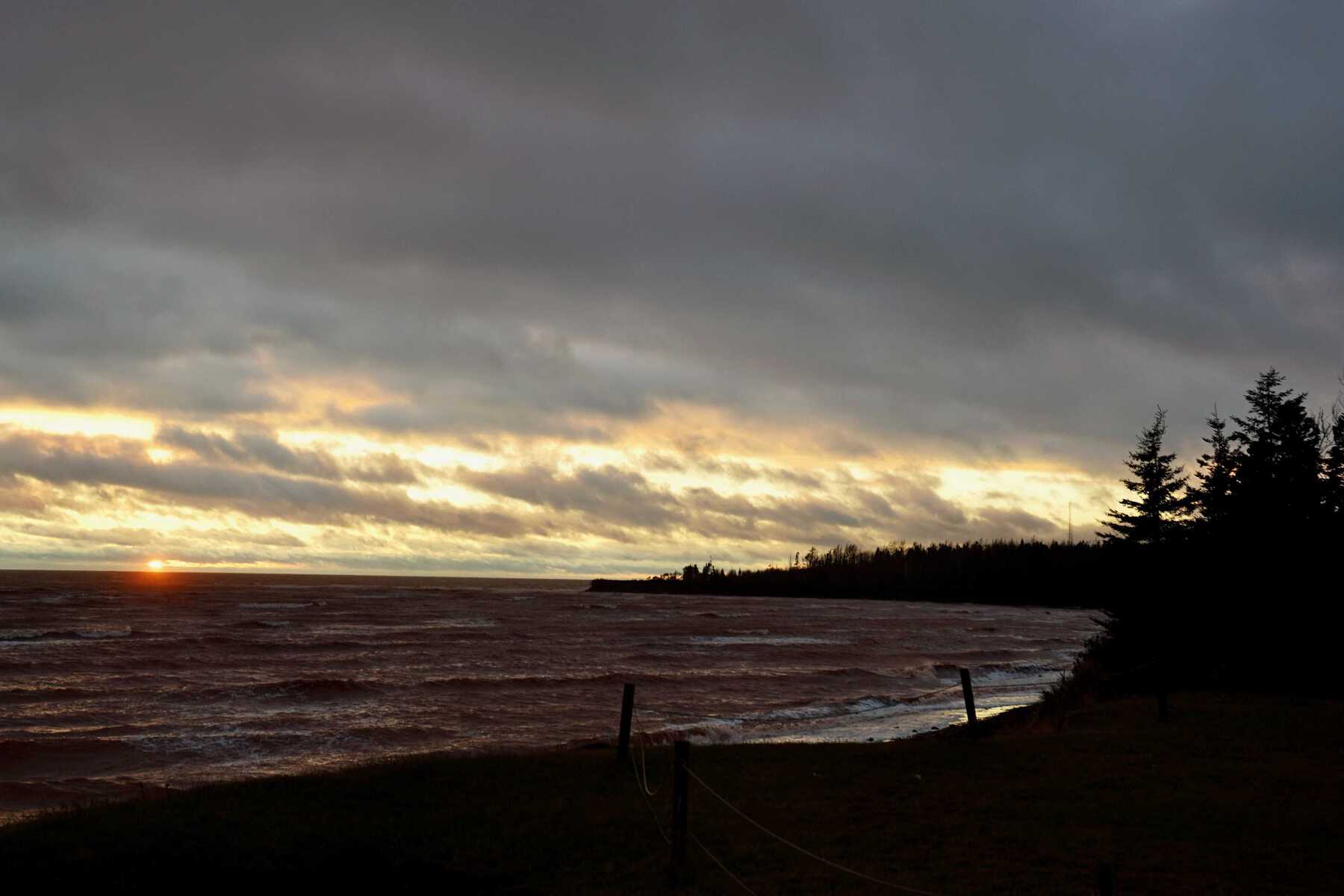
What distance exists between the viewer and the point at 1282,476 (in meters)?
30.0

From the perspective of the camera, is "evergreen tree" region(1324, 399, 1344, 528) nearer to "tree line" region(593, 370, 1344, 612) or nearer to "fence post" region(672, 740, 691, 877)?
"tree line" region(593, 370, 1344, 612)

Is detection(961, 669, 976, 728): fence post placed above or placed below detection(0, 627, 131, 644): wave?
above

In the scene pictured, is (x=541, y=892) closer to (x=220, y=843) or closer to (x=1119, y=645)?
(x=220, y=843)

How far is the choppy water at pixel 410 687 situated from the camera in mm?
23906

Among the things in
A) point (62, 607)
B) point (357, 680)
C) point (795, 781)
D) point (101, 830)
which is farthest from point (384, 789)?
point (62, 607)

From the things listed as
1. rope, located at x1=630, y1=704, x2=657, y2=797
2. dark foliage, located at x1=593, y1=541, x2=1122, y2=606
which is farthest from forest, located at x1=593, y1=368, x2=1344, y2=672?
dark foliage, located at x1=593, y1=541, x2=1122, y2=606

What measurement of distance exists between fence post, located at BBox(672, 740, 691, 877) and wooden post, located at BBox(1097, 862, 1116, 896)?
17.9 feet

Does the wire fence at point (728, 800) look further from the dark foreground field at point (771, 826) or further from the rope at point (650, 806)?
the dark foreground field at point (771, 826)

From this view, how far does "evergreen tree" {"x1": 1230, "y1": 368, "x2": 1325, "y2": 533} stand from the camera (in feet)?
96.2

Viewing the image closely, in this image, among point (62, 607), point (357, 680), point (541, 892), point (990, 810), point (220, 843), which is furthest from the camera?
point (62, 607)

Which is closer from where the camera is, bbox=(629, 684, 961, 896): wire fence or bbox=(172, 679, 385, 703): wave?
bbox=(629, 684, 961, 896): wire fence

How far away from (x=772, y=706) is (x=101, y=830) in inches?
887

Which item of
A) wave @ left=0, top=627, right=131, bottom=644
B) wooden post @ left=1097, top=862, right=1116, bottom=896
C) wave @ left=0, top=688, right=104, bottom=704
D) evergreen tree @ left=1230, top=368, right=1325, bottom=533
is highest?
evergreen tree @ left=1230, top=368, right=1325, bottom=533

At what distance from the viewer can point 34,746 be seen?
23.8 m
